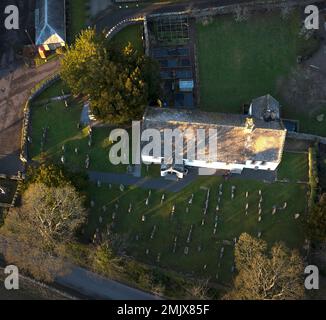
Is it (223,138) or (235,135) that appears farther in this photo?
(223,138)

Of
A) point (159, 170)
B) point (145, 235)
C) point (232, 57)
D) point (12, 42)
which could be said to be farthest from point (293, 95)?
point (12, 42)

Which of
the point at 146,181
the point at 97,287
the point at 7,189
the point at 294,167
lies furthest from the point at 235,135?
the point at 7,189

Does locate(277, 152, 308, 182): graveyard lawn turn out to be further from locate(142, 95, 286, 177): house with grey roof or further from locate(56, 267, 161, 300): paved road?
locate(56, 267, 161, 300): paved road

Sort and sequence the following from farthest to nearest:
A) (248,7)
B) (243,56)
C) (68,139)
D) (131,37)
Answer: (248,7)
(131,37)
(243,56)
(68,139)

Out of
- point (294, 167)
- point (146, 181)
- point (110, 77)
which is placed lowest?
point (146, 181)

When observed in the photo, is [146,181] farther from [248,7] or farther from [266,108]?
[248,7]

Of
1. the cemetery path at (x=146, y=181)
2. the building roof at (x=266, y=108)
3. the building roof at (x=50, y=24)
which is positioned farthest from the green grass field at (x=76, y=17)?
the building roof at (x=266, y=108)
